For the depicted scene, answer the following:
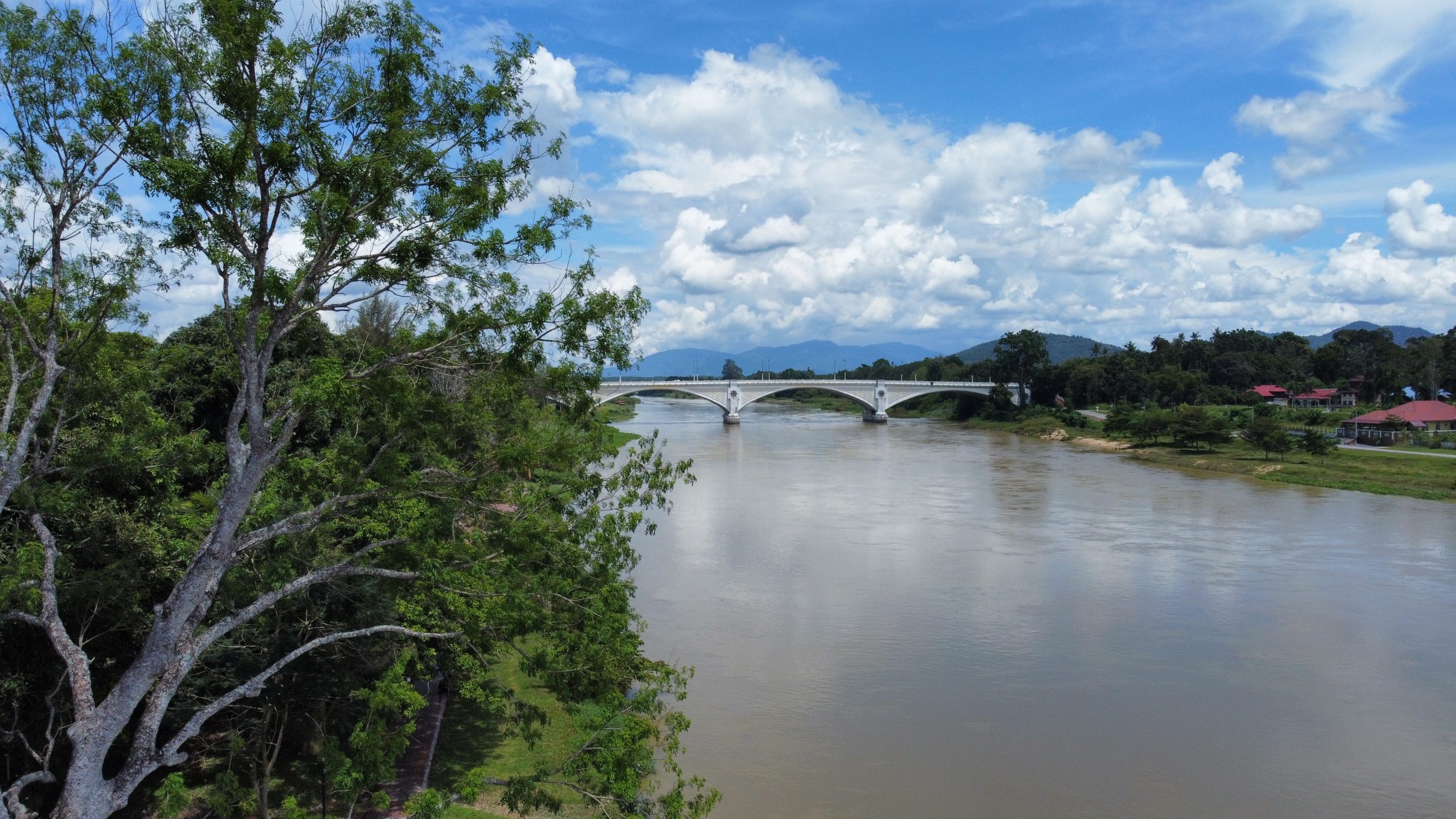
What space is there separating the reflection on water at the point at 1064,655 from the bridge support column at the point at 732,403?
3060cm

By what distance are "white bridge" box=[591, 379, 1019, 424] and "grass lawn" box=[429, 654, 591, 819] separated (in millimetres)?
39748

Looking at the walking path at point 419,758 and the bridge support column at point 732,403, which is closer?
the walking path at point 419,758

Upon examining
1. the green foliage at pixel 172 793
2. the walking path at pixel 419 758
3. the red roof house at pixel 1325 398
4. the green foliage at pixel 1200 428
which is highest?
the red roof house at pixel 1325 398

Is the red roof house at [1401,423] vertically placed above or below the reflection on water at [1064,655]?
above

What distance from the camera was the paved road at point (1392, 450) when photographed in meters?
31.7

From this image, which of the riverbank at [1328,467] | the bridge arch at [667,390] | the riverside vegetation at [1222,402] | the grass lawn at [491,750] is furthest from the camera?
the bridge arch at [667,390]

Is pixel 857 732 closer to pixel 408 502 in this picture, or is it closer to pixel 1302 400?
pixel 408 502

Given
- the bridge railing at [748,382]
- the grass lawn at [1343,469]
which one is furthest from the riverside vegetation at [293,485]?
the bridge railing at [748,382]

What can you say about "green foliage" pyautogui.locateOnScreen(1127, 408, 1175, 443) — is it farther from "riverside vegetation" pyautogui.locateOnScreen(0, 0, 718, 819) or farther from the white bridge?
"riverside vegetation" pyautogui.locateOnScreen(0, 0, 718, 819)

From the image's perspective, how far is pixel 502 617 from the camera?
5.84m

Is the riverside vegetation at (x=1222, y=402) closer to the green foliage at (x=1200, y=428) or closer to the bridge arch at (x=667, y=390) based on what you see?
the green foliage at (x=1200, y=428)

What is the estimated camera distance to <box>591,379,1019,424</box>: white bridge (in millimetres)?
53500

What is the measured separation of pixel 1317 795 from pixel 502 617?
329 inches

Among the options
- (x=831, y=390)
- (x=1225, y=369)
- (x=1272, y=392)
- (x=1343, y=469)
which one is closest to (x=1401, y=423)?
(x=1343, y=469)
